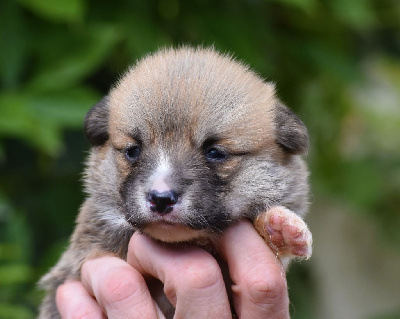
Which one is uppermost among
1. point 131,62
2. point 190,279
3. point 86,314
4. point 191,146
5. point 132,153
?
point 131,62

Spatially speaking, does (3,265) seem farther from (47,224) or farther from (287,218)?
(287,218)

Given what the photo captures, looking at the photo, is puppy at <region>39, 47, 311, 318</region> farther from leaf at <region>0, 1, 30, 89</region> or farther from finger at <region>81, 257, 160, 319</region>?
leaf at <region>0, 1, 30, 89</region>

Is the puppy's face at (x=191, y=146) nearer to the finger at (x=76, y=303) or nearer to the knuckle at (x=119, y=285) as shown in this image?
the knuckle at (x=119, y=285)

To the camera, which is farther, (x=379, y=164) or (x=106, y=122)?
(x=379, y=164)

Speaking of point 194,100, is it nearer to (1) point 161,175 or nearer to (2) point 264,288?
(1) point 161,175

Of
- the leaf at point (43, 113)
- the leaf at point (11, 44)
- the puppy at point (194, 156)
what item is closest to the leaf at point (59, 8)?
the leaf at point (11, 44)

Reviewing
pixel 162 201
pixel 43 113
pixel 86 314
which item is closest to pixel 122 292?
pixel 86 314

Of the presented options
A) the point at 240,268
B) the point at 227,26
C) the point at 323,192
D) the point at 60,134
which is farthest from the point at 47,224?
the point at 240,268
